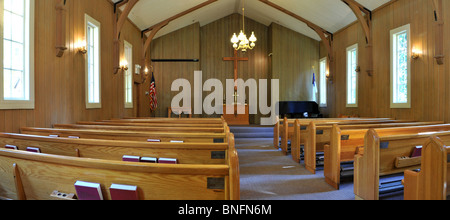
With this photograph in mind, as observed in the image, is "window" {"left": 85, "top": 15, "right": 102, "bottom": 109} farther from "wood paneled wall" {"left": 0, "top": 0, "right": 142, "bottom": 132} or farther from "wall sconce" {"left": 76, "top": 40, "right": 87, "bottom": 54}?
"wall sconce" {"left": 76, "top": 40, "right": 87, "bottom": 54}

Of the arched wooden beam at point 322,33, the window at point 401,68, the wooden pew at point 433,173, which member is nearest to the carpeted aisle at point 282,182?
the wooden pew at point 433,173

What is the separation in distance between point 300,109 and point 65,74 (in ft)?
22.6

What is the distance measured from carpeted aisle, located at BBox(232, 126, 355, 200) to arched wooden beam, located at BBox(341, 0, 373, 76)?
3658mm

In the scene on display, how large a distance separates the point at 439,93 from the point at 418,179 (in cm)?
408

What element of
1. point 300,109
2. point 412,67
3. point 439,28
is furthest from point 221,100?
point 439,28

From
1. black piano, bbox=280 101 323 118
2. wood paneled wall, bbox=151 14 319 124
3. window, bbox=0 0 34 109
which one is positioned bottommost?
black piano, bbox=280 101 323 118

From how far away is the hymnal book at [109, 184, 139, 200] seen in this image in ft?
3.60

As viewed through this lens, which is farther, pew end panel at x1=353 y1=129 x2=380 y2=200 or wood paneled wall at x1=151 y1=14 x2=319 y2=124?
wood paneled wall at x1=151 y1=14 x2=319 y2=124

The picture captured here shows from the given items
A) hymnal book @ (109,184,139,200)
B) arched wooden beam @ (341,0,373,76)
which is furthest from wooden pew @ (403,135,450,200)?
arched wooden beam @ (341,0,373,76)

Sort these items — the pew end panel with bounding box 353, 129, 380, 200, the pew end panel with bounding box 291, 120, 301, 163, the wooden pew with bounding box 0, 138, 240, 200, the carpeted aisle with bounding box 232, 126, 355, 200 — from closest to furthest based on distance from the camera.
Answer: the wooden pew with bounding box 0, 138, 240, 200 < the pew end panel with bounding box 353, 129, 380, 200 < the carpeted aisle with bounding box 232, 126, 355, 200 < the pew end panel with bounding box 291, 120, 301, 163

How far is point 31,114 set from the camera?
3.56m

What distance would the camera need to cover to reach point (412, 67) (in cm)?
526
